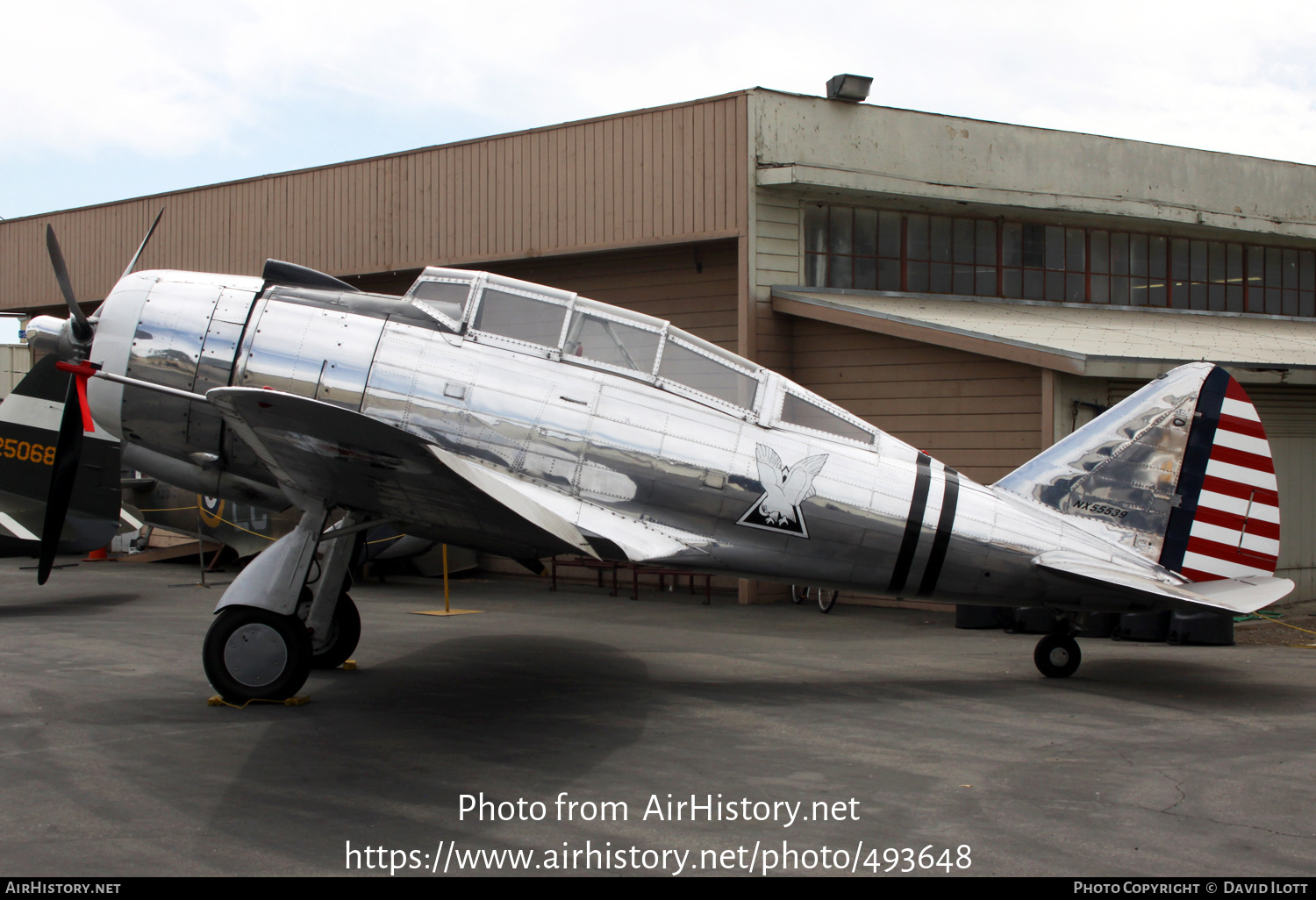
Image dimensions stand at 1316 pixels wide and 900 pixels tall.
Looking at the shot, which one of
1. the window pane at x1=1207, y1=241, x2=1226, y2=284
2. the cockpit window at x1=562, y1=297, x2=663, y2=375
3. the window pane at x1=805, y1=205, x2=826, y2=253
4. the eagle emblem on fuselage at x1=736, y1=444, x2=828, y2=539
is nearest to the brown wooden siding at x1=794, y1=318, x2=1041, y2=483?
the window pane at x1=805, y1=205, x2=826, y2=253

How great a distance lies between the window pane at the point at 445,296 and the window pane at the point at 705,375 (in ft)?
4.96

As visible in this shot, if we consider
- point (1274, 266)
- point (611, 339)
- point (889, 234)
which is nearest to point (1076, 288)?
point (889, 234)

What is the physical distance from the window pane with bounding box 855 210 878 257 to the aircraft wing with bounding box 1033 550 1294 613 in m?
7.91

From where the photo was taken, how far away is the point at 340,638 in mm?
8219

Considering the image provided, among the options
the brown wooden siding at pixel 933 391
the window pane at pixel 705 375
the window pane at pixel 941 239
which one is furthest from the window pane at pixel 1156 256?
the window pane at pixel 705 375

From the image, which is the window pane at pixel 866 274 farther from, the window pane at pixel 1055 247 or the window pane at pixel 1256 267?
the window pane at pixel 1256 267

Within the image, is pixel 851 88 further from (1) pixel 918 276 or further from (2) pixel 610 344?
(2) pixel 610 344

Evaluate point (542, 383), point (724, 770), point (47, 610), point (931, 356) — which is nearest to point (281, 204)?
point (47, 610)

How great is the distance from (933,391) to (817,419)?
5708mm

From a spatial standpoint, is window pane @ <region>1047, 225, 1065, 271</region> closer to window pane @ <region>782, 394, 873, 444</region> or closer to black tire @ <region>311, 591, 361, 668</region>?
window pane @ <region>782, 394, 873, 444</region>

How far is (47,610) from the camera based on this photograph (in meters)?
11.9

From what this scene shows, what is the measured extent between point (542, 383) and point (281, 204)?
13736 mm

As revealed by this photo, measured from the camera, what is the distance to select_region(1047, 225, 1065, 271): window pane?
15195 millimetres

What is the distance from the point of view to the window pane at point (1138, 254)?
15812 millimetres
